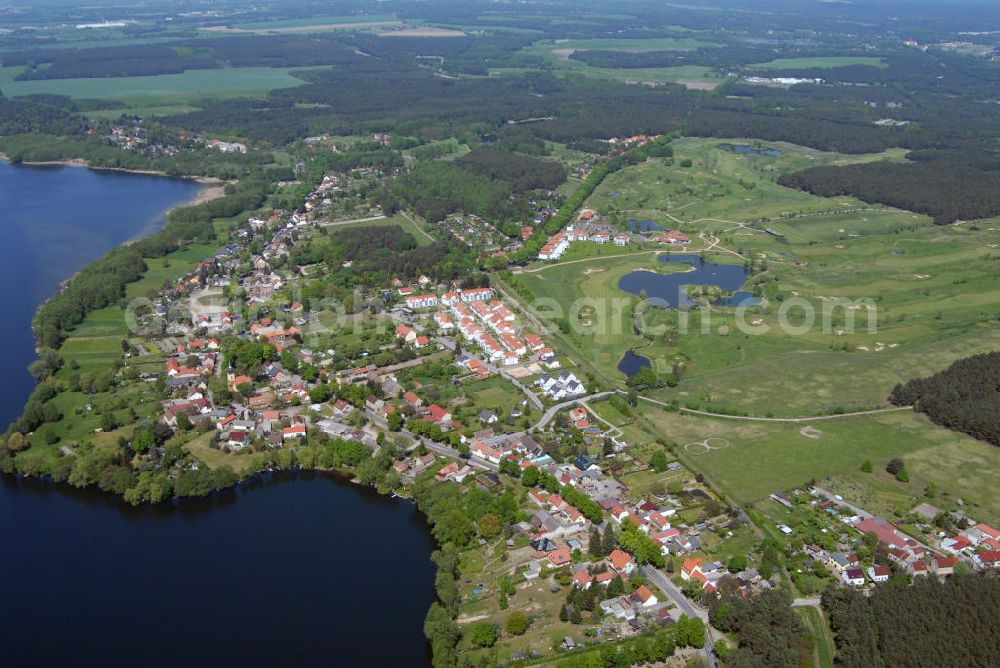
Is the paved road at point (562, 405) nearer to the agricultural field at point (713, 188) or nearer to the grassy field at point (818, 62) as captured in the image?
the agricultural field at point (713, 188)

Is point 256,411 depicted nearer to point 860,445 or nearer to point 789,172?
→ point 860,445

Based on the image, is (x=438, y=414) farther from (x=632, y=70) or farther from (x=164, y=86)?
(x=632, y=70)

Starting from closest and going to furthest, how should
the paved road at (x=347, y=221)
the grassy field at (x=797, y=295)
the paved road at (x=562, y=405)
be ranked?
1. the paved road at (x=562, y=405)
2. the grassy field at (x=797, y=295)
3. the paved road at (x=347, y=221)

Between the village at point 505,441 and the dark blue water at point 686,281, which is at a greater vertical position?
the village at point 505,441

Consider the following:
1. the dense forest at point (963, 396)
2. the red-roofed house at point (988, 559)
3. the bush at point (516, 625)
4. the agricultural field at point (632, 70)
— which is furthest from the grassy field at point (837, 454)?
the agricultural field at point (632, 70)

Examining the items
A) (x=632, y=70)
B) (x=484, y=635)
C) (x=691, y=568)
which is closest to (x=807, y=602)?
(x=691, y=568)

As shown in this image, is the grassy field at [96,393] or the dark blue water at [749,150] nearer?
the grassy field at [96,393]

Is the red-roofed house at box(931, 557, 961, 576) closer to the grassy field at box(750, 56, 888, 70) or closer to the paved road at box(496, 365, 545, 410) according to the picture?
the paved road at box(496, 365, 545, 410)
